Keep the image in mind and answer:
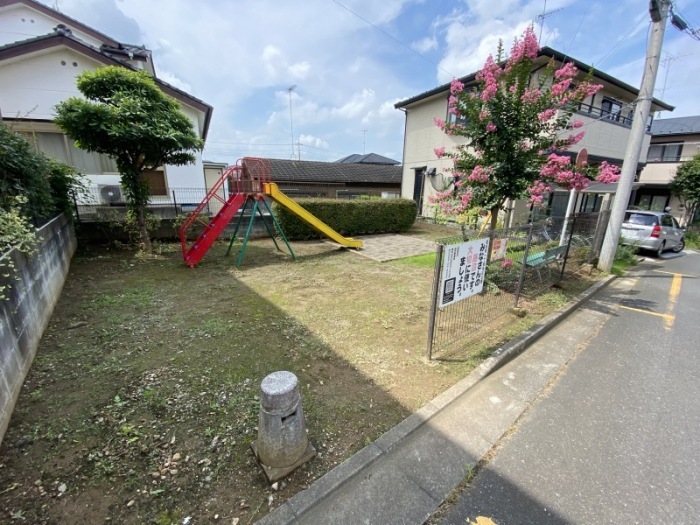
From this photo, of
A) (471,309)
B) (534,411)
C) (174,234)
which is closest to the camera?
(534,411)

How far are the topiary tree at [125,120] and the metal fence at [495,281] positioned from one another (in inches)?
256

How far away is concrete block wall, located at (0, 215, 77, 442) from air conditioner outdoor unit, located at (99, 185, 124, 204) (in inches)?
257

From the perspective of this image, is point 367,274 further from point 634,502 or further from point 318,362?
point 634,502

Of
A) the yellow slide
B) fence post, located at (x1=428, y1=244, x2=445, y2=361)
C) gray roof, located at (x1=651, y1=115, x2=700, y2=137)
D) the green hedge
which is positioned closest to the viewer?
fence post, located at (x1=428, y1=244, x2=445, y2=361)

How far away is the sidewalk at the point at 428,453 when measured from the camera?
5.80 ft

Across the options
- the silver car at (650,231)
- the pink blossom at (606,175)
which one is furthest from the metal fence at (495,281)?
the silver car at (650,231)

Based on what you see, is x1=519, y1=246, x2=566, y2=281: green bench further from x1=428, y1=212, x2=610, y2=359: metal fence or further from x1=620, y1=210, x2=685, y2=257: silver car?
x1=620, y1=210, x2=685, y2=257: silver car

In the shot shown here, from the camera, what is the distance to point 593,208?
1538 centimetres

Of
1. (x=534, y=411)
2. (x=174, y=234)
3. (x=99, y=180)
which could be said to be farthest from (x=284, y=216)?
(x=534, y=411)

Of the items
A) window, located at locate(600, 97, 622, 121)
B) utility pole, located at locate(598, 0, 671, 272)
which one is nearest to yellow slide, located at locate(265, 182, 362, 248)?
utility pole, located at locate(598, 0, 671, 272)

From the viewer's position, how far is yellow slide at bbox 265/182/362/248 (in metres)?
7.14

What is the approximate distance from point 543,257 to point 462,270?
3.32 meters

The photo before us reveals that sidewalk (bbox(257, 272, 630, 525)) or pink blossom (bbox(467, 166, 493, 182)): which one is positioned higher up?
pink blossom (bbox(467, 166, 493, 182))

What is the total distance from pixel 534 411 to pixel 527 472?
2.51 ft
